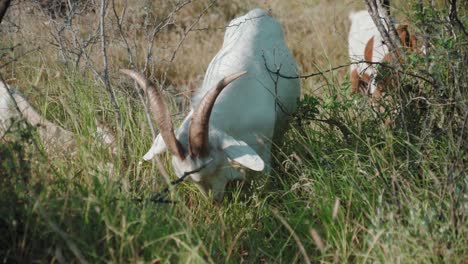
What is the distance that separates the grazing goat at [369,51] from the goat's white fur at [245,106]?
553 millimetres

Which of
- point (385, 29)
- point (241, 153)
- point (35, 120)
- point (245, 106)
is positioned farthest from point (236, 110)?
point (35, 120)

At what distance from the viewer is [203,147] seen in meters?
4.44

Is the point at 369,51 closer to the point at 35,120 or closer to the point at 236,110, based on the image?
the point at 236,110

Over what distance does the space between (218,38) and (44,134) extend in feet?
14.4

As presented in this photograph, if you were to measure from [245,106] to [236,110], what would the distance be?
80mm

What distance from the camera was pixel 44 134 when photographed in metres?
5.23

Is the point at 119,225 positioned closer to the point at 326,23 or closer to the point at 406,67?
the point at 406,67

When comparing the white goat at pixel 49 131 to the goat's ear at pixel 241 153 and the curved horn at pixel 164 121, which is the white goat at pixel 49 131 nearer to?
the curved horn at pixel 164 121

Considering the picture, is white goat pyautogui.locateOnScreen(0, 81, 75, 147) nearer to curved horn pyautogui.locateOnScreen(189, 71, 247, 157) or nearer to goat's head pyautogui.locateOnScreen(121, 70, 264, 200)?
goat's head pyautogui.locateOnScreen(121, 70, 264, 200)

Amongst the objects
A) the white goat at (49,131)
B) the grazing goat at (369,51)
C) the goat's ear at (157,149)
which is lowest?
the grazing goat at (369,51)

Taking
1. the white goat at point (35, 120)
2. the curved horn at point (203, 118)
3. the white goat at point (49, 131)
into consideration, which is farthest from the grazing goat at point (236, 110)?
the white goat at point (35, 120)

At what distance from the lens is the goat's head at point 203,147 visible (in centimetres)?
437

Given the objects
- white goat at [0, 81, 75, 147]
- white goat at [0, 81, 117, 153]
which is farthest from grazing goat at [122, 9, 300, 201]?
white goat at [0, 81, 75, 147]

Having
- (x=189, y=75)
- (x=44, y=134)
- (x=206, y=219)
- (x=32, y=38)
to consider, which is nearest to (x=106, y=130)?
(x=44, y=134)
